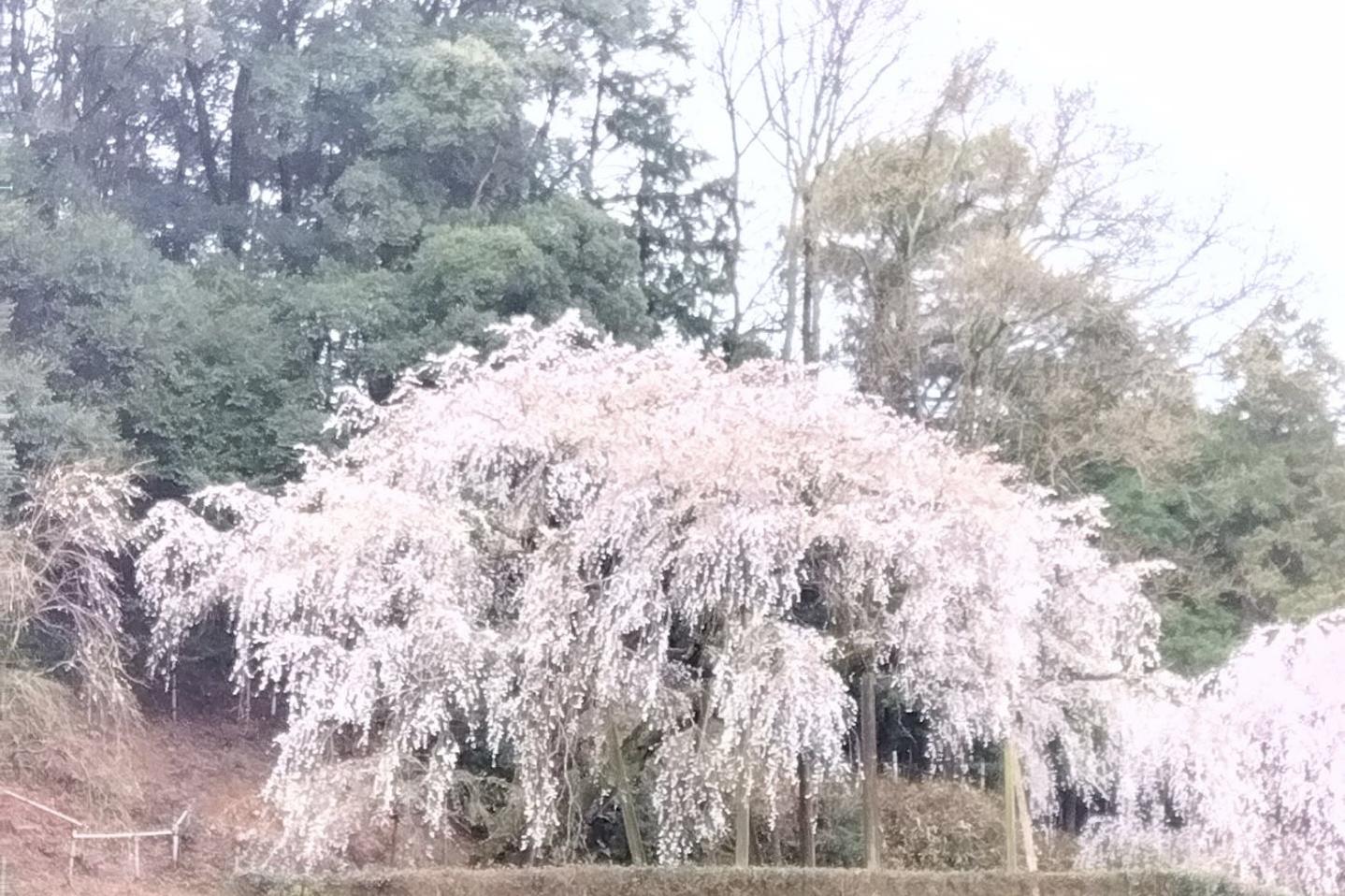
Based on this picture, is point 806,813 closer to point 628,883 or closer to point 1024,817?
point 628,883

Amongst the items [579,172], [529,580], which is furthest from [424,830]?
[579,172]

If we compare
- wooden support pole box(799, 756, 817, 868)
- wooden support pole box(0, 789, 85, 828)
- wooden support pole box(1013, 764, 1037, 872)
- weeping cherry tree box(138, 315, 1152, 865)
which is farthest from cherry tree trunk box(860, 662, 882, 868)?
wooden support pole box(0, 789, 85, 828)

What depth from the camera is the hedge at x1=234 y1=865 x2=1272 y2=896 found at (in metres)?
9.51

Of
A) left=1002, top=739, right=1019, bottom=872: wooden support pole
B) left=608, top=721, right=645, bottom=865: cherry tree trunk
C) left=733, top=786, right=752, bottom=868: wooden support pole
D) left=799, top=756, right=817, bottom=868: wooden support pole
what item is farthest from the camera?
left=1002, top=739, right=1019, bottom=872: wooden support pole

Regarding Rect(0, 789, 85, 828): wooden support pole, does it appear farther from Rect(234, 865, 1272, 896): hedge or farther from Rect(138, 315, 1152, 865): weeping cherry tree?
Rect(234, 865, 1272, 896): hedge

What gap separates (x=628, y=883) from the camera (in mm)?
9875

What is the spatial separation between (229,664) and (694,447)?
9.52 m

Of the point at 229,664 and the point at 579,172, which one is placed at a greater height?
the point at 579,172

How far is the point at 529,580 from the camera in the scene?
10.1m

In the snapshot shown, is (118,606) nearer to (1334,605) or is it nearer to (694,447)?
(694,447)

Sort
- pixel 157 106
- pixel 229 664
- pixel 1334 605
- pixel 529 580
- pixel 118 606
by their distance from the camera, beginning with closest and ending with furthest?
pixel 529 580 → pixel 118 606 → pixel 229 664 → pixel 1334 605 → pixel 157 106

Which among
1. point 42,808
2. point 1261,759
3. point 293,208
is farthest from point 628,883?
point 293,208

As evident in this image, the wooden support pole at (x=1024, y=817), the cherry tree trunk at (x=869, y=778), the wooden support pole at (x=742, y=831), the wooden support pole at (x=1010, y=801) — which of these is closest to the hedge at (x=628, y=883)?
the wooden support pole at (x=742, y=831)

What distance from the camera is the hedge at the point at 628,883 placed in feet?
31.2
